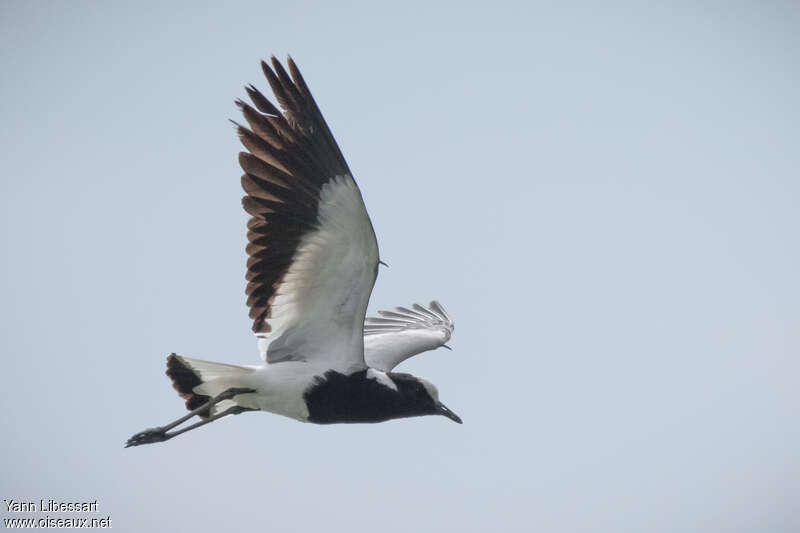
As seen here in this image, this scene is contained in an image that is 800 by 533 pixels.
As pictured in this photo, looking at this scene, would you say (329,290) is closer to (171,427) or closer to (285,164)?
(285,164)

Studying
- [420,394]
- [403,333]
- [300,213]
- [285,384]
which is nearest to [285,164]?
[300,213]

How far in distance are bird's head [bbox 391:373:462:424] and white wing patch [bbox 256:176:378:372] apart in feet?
1.58

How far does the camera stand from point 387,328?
45.0 ft

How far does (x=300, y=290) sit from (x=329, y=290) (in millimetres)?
268

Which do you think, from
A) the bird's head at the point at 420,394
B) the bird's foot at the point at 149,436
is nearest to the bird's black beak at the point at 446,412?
the bird's head at the point at 420,394

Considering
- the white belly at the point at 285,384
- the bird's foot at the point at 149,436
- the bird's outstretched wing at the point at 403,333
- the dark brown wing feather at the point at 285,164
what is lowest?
the bird's foot at the point at 149,436

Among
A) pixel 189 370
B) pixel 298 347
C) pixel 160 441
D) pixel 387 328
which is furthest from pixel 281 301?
pixel 387 328

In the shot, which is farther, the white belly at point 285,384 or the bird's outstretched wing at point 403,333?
the bird's outstretched wing at point 403,333

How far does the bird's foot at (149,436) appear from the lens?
414 inches

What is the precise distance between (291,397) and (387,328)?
3.78 m

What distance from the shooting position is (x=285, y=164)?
9469mm

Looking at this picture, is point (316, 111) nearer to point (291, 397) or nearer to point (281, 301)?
point (281, 301)

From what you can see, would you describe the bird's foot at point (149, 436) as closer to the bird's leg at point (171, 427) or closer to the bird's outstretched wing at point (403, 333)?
the bird's leg at point (171, 427)

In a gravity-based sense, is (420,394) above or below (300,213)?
below
